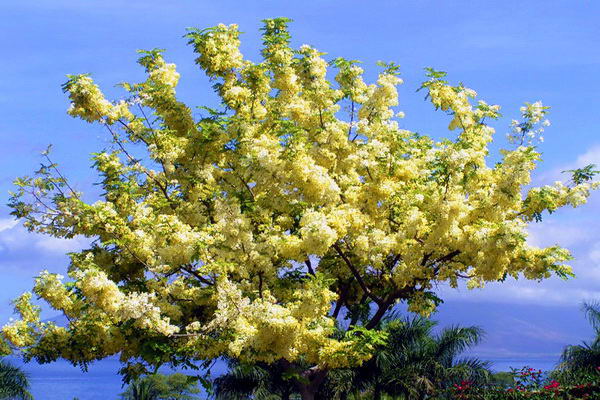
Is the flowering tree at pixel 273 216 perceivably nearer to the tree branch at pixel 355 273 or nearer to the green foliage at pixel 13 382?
the tree branch at pixel 355 273

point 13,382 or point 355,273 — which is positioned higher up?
point 13,382

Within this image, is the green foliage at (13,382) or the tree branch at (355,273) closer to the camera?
the tree branch at (355,273)

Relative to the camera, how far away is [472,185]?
49.4ft

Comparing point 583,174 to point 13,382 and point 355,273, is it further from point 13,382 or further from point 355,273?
point 13,382

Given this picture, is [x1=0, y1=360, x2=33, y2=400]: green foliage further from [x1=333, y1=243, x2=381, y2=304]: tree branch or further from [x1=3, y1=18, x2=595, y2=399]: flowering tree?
[x1=333, y1=243, x2=381, y2=304]: tree branch

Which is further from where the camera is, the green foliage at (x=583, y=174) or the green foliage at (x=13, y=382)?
the green foliage at (x=13, y=382)

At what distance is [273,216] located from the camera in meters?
16.0

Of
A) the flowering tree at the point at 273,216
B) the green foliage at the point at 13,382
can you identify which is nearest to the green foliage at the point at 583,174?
the flowering tree at the point at 273,216

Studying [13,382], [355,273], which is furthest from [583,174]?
[13,382]

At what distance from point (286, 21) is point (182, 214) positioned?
5465mm

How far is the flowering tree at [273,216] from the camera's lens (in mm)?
13094

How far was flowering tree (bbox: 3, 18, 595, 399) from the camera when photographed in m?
13.1

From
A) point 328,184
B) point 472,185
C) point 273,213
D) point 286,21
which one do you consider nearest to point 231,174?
point 273,213

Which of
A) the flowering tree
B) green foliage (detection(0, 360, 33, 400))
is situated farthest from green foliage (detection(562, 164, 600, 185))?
green foliage (detection(0, 360, 33, 400))
